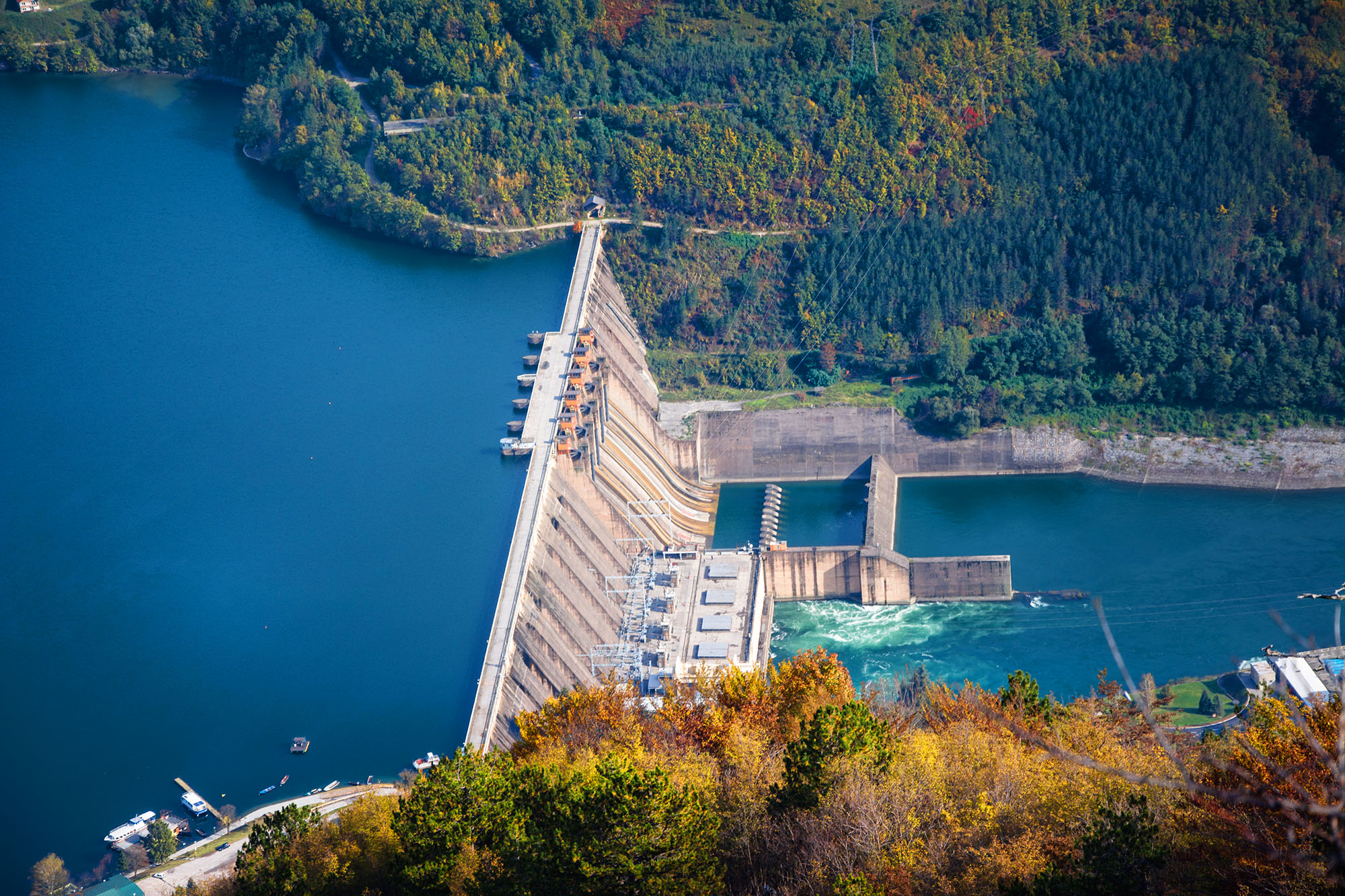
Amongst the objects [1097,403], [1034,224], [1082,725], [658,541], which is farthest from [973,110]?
[1082,725]

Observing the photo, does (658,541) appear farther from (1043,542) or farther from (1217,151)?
(1217,151)

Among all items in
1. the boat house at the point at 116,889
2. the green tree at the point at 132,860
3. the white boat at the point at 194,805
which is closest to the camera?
the boat house at the point at 116,889

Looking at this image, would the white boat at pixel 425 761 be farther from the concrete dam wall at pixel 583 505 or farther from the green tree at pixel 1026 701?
the green tree at pixel 1026 701

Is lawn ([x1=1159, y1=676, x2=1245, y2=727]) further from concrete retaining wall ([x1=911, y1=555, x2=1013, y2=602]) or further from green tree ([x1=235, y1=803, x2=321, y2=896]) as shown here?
green tree ([x1=235, y1=803, x2=321, y2=896])

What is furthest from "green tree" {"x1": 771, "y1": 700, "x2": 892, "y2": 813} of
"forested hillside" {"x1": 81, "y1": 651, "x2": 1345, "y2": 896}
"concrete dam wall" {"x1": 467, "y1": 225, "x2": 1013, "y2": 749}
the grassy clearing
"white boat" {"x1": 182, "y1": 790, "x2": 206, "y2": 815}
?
the grassy clearing

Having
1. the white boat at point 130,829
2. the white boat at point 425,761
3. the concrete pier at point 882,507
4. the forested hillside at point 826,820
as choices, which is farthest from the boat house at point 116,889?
the concrete pier at point 882,507
